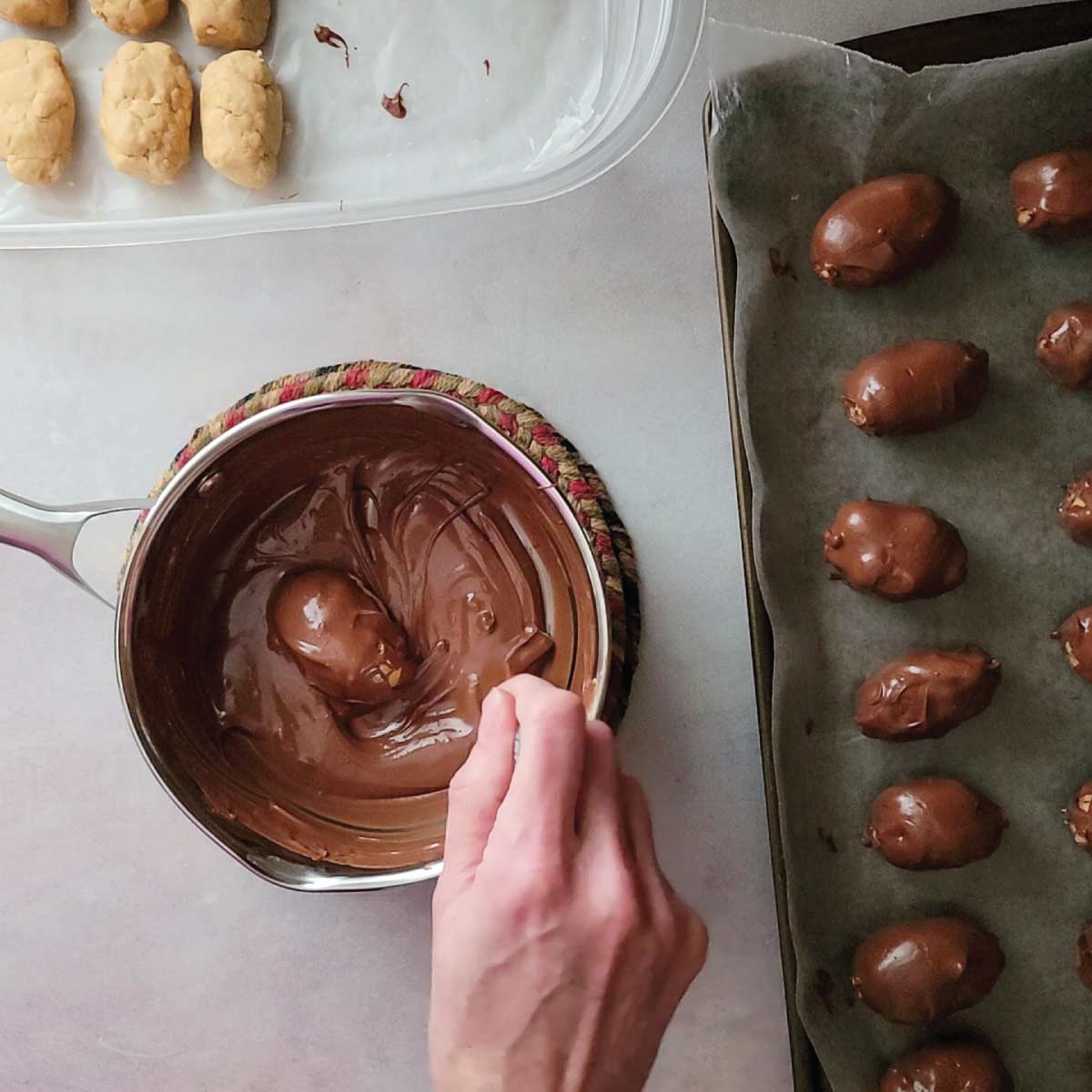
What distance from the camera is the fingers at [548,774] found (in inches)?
27.8

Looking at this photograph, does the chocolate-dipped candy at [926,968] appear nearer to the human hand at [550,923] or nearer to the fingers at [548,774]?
the human hand at [550,923]

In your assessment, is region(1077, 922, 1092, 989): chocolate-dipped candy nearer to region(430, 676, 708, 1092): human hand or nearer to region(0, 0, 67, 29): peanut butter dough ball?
region(430, 676, 708, 1092): human hand

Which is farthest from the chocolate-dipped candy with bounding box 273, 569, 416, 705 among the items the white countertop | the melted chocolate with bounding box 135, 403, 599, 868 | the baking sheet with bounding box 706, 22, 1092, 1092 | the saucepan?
the baking sheet with bounding box 706, 22, 1092, 1092

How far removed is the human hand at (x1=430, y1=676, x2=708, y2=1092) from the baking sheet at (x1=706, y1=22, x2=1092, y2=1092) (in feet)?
0.98

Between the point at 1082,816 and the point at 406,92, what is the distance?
0.93 m

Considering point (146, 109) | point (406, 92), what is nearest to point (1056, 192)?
Answer: point (406, 92)

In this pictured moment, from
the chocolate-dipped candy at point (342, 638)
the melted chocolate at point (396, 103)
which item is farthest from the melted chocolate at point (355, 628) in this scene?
the melted chocolate at point (396, 103)

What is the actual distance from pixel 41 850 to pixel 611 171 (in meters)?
0.91

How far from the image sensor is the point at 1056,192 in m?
0.94

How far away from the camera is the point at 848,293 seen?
1.01m

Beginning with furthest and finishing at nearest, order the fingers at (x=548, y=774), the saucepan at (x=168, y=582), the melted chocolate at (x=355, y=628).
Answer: the melted chocolate at (x=355, y=628) < the saucepan at (x=168, y=582) < the fingers at (x=548, y=774)

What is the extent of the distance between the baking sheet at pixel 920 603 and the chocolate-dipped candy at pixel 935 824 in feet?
0.09

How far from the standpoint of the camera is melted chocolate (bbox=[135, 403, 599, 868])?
0.99m

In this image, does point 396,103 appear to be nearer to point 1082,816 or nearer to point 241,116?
point 241,116
